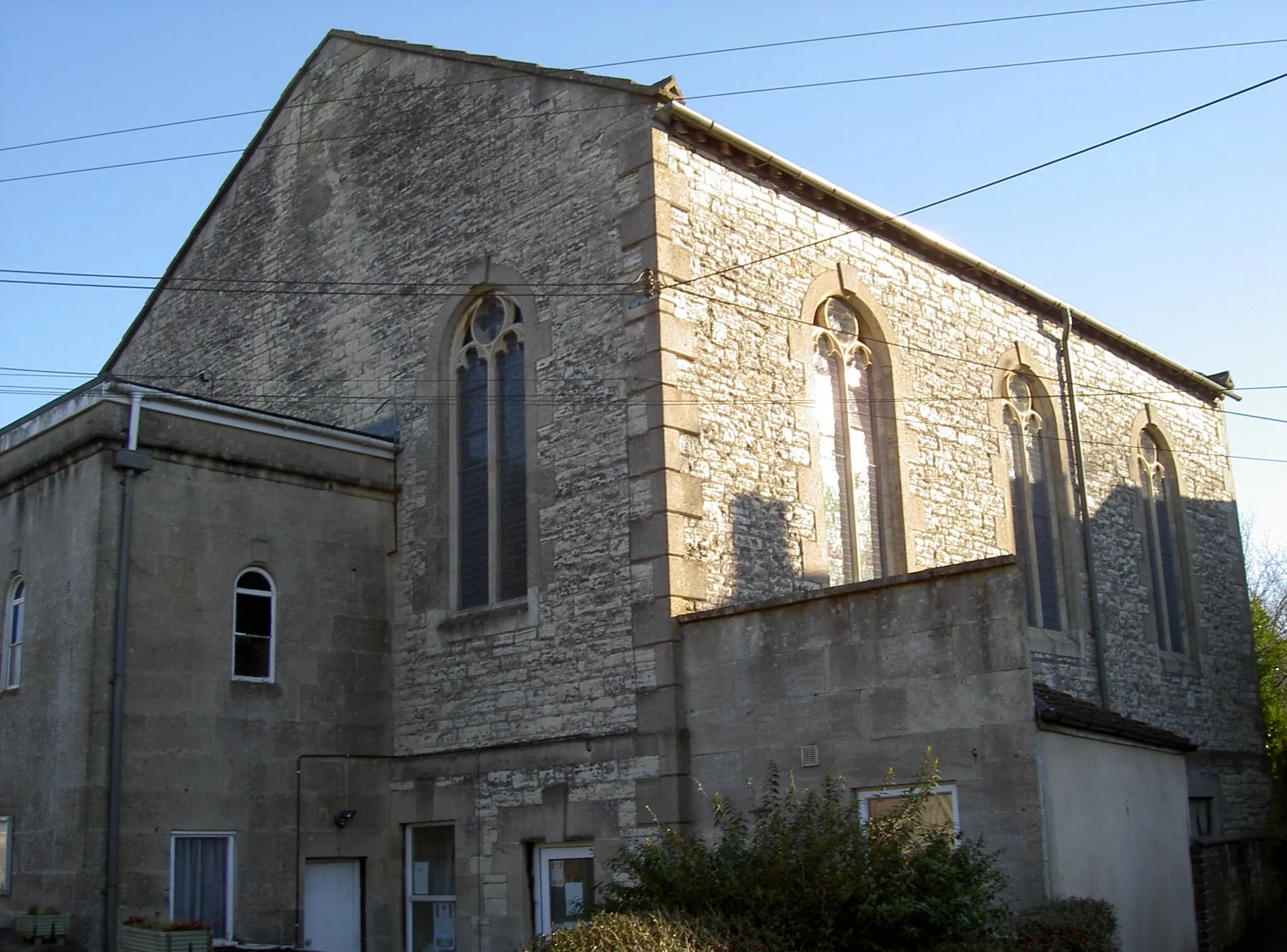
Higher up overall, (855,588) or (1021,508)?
(1021,508)

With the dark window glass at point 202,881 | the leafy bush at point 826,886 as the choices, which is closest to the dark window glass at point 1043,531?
the leafy bush at point 826,886

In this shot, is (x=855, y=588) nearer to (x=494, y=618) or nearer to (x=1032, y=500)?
(x=494, y=618)

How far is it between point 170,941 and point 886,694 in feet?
24.2

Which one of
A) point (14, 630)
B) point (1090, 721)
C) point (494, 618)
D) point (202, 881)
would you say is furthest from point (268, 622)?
point (1090, 721)

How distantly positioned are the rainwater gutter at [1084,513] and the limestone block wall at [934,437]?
143mm

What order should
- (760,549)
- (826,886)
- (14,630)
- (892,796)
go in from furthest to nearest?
(14,630)
(760,549)
(892,796)
(826,886)

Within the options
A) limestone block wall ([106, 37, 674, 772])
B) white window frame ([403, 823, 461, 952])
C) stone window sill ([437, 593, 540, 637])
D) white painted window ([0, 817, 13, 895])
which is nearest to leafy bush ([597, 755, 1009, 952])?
limestone block wall ([106, 37, 674, 772])

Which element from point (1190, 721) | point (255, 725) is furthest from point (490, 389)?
point (1190, 721)

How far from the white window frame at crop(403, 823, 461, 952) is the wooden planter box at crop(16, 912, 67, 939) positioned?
422 centimetres

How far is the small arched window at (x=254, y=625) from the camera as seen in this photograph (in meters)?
16.7

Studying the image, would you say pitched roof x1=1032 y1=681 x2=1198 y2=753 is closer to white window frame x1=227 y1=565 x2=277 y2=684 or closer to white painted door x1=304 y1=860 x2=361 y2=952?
white painted door x1=304 y1=860 x2=361 y2=952

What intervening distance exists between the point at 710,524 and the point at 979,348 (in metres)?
7.09

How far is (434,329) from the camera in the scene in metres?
18.5

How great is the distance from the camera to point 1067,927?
1129 centimetres
